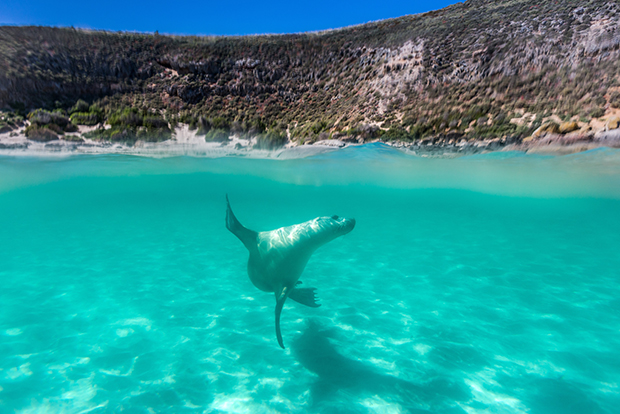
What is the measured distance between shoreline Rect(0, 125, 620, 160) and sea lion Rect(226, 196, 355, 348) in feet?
37.2

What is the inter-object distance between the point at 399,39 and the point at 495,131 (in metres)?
8.33

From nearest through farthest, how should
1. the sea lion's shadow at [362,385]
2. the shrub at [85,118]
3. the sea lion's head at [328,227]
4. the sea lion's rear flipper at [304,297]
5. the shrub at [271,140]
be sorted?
the sea lion's head at [328,227]
the sea lion's shadow at [362,385]
the sea lion's rear flipper at [304,297]
the shrub at [85,118]
the shrub at [271,140]

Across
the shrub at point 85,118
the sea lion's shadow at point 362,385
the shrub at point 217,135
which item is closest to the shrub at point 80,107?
the shrub at point 85,118

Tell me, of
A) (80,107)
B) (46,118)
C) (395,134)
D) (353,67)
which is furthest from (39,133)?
(395,134)

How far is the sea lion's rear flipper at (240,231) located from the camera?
3.74 metres

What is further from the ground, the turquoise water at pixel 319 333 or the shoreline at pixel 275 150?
the shoreline at pixel 275 150

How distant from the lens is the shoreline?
11.8 meters

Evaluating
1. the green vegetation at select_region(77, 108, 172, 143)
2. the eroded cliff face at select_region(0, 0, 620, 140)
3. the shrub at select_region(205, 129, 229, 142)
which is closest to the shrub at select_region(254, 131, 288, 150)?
the eroded cliff face at select_region(0, 0, 620, 140)

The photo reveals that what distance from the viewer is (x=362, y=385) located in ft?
13.6

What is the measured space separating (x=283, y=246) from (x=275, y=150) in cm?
1419

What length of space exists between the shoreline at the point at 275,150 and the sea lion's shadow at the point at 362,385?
37.1ft

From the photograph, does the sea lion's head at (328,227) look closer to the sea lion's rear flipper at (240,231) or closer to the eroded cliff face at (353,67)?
the sea lion's rear flipper at (240,231)

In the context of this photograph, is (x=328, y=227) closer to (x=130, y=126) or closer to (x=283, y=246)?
(x=283, y=246)

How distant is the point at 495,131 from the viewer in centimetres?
1214
